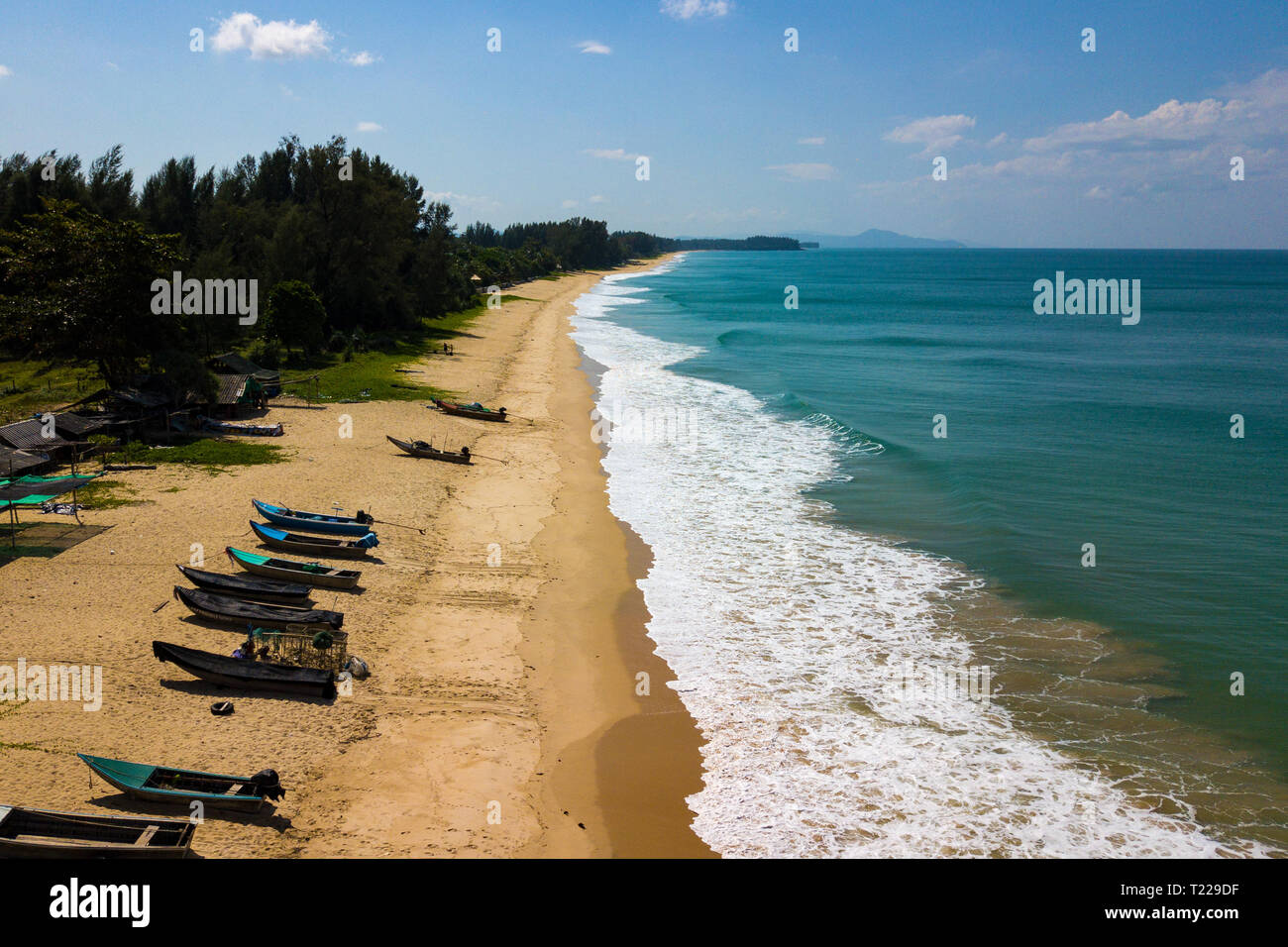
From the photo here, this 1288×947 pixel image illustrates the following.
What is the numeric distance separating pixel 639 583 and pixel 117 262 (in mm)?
25902

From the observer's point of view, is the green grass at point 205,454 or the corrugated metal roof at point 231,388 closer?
the green grass at point 205,454

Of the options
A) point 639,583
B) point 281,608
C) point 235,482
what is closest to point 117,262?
point 235,482

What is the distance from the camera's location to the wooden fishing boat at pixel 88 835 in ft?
33.6

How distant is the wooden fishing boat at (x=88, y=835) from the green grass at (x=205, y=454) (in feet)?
62.7

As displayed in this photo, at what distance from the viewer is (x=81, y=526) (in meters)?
22.4

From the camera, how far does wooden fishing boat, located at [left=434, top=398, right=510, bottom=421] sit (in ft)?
129

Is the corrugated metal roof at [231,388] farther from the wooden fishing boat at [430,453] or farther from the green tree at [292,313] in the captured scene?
the green tree at [292,313]

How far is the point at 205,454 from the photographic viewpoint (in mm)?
29797

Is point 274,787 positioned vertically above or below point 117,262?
below

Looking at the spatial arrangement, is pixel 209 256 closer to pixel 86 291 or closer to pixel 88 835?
pixel 86 291

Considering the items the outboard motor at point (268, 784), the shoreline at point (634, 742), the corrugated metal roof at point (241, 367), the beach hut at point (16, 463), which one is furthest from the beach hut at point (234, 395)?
the outboard motor at point (268, 784)

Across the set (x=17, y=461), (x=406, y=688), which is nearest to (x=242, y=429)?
(x=17, y=461)
